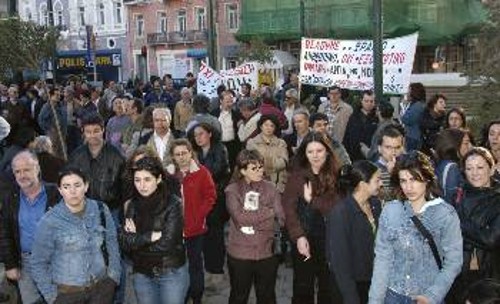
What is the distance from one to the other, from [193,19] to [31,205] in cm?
4175

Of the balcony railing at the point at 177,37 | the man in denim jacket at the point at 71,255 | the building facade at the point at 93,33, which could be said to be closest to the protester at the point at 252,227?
the man in denim jacket at the point at 71,255

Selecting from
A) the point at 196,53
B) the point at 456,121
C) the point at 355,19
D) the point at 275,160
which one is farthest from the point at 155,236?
the point at 196,53

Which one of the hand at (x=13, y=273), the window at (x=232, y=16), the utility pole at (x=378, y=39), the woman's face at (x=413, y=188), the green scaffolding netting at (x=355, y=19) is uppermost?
the window at (x=232, y=16)

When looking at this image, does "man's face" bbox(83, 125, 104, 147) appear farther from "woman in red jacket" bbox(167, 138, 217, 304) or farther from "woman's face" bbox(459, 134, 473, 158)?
"woman's face" bbox(459, 134, 473, 158)

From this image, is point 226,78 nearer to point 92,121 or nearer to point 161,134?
point 161,134

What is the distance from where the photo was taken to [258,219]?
521 cm

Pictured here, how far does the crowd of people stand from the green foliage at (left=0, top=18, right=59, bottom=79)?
18.2 metres

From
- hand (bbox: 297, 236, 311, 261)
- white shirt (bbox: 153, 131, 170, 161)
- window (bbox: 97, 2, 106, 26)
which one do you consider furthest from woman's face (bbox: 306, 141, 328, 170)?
window (bbox: 97, 2, 106, 26)

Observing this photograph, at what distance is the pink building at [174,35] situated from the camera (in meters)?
43.1

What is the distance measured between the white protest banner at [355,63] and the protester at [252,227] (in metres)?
4.84

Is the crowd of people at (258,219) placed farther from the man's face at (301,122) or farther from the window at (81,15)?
the window at (81,15)

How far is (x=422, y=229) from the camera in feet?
12.3

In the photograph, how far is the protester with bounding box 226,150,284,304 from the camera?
17.1ft

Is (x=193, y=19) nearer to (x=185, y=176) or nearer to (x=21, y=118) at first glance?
(x=21, y=118)
